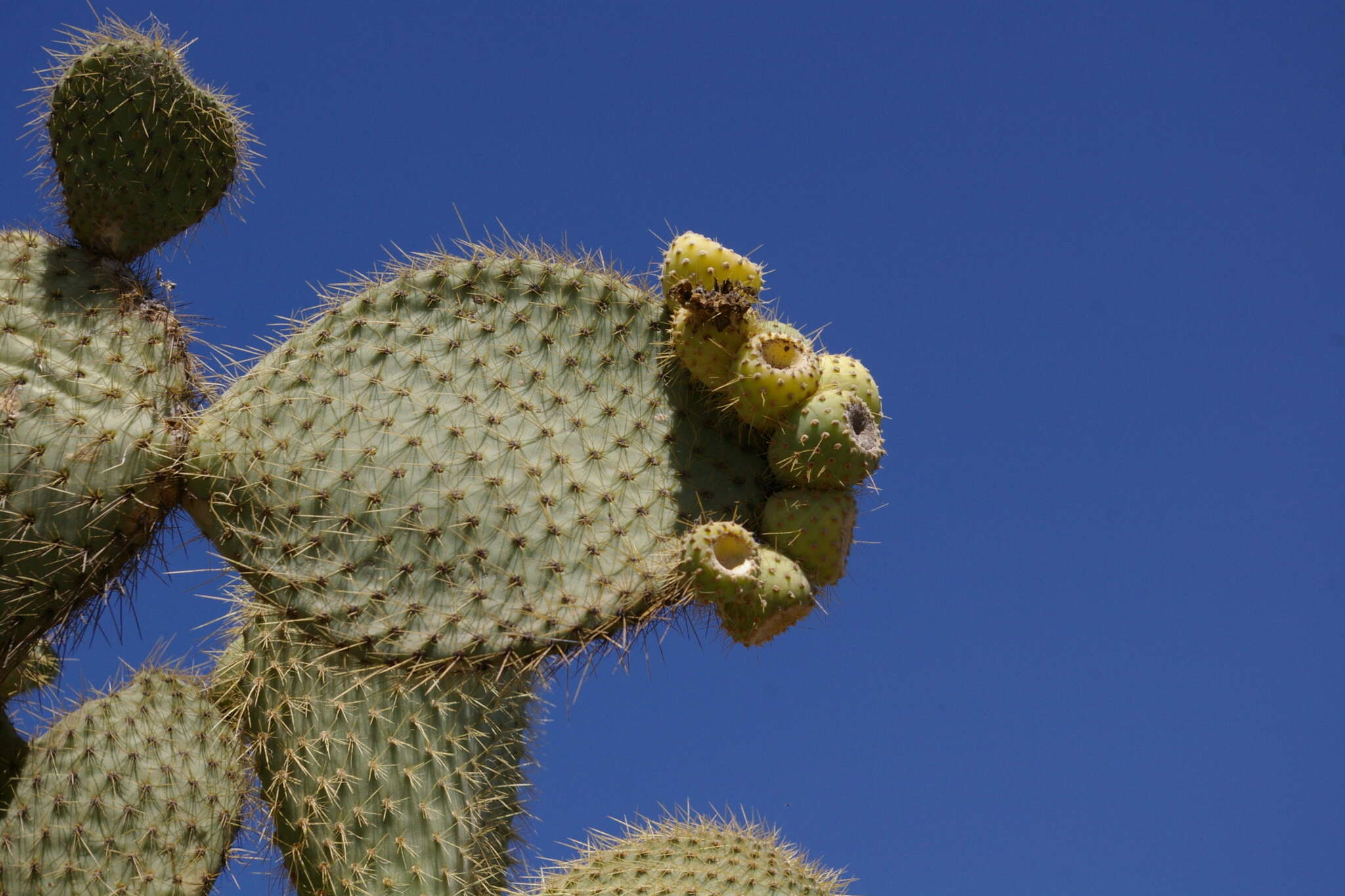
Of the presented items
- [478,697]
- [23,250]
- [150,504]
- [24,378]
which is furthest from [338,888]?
[23,250]

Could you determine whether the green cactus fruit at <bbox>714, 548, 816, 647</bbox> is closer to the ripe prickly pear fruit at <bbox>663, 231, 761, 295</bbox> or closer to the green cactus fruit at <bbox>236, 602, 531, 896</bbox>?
the green cactus fruit at <bbox>236, 602, 531, 896</bbox>

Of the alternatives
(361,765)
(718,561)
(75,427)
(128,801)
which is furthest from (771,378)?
(128,801)

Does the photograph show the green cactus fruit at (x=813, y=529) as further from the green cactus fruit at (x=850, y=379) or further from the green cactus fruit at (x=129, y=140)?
the green cactus fruit at (x=129, y=140)

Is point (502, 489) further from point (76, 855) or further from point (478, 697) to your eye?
point (76, 855)

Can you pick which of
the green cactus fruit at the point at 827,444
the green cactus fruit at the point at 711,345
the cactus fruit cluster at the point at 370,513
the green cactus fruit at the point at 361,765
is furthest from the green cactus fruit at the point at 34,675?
the green cactus fruit at the point at 827,444

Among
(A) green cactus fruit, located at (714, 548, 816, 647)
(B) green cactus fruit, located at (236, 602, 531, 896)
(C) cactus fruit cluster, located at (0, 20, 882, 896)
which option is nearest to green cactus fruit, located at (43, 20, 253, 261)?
(C) cactus fruit cluster, located at (0, 20, 882, 896)

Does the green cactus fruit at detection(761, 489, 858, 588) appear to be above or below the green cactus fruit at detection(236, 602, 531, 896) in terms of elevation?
above

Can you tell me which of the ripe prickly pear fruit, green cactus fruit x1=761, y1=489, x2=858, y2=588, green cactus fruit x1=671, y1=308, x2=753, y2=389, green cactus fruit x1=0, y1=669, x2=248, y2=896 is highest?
the ripe prickly pear fruit
